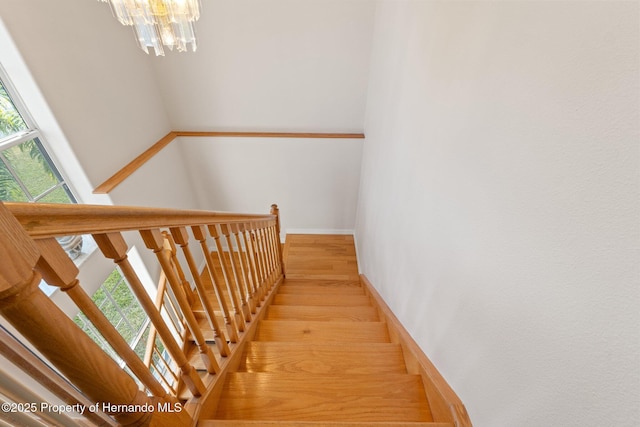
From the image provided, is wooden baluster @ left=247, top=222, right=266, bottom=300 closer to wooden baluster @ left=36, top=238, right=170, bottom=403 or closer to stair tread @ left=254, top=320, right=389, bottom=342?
stair tread @ left=254, top=320, right=389, bottom=342

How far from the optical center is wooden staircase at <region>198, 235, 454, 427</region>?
3.16ft

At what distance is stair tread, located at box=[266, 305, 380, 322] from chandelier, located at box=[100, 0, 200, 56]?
206 cm

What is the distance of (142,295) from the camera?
66cm

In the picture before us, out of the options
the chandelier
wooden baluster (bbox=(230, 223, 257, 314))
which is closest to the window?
the chandelier

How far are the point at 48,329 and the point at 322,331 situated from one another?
4.85ft

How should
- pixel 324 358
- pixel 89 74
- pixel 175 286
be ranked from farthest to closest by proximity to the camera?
1. pixel 89 74
2. pixel 324 358
3. pixel 175 286

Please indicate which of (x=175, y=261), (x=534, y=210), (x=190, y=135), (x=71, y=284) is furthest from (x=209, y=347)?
(x=190, y=135)

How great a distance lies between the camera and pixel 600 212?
40 centimetres

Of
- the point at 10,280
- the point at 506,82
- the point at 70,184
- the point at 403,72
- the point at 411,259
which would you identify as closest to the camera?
the point at 10,280

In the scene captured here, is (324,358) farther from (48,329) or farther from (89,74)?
(89,74)

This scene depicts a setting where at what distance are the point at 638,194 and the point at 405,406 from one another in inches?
41.0

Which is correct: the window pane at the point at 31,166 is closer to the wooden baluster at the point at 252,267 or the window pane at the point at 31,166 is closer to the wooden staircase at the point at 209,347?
the wooden staircase at the point at 209,347

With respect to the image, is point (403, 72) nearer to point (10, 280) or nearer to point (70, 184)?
point (10, 280)

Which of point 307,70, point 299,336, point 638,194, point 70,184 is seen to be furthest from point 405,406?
point 307,70
